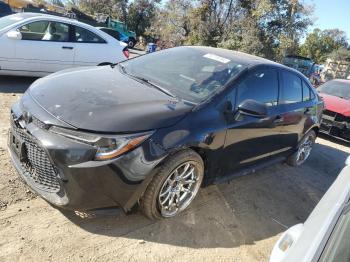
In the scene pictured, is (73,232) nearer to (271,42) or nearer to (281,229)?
(281,229)

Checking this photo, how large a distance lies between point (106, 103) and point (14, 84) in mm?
5032

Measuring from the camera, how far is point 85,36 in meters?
7.77

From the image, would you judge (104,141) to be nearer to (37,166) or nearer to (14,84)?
(37,166)

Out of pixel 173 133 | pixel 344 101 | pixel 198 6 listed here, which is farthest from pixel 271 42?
pixel 173 133

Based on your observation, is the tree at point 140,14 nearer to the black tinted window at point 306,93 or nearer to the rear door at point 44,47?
the rear door at point 44,47

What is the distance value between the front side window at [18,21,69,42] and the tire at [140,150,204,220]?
16.6 ft

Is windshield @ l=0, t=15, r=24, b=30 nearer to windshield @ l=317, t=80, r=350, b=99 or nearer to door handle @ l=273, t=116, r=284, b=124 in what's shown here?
door handle @ l=273, t=116, r=284, b=124

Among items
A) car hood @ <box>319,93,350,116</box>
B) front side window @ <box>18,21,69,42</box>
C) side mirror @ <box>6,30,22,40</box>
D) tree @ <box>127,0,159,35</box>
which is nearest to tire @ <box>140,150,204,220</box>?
side mirror @ <box>6,30,22,40</box>

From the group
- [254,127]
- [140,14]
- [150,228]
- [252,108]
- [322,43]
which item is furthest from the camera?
[322,43]

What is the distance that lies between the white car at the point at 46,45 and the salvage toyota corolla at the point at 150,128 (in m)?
3.30

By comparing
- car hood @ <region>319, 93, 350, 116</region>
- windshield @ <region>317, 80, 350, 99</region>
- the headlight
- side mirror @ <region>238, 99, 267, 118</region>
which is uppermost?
side mirror @ <region>238, 99, 267, 118</region>

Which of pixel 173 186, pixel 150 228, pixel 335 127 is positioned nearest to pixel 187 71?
pixel 173 186

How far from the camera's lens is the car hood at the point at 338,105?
26.5 feet

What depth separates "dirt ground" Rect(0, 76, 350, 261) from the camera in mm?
2957
